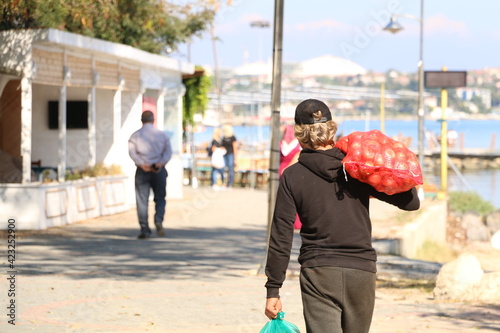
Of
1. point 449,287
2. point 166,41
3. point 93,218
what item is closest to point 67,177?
point 93,218

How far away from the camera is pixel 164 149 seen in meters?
13.9

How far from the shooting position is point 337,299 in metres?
4.68

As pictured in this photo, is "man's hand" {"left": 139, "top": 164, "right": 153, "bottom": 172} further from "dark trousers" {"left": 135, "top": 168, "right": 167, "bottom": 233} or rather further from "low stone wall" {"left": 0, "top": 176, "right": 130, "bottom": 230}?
"low stone wall" {"left": 0, "top": 176, "right": 130, "bottom": 230}

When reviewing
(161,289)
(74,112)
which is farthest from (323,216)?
(74,112)

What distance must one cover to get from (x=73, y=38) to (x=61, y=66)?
2.19ft

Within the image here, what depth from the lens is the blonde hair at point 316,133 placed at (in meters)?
4.87

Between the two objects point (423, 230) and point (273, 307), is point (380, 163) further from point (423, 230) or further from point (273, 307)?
point (423, 230)

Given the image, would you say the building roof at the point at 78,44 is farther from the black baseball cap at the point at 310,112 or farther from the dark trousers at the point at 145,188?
the black baseball cap at the point at 310,112

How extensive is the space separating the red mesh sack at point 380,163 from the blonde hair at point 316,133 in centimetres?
10

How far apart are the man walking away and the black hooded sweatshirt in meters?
8.98

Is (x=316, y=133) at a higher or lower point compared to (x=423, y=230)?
higher

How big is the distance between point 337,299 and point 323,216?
421mm

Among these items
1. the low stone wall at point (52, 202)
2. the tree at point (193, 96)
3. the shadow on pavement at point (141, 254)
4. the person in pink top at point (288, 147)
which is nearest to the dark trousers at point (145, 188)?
the shadow on pavement at point (141, 254)

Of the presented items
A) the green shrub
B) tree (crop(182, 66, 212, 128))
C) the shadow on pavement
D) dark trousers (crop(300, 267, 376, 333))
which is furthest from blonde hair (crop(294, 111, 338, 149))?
the green shrub
